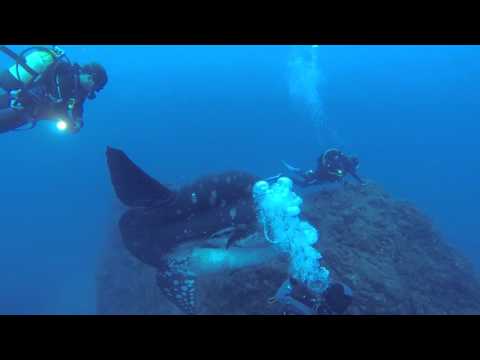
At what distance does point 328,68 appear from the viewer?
62281 mm

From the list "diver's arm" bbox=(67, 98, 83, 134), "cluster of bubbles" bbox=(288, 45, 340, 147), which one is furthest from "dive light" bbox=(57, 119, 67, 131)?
"cluster of bubbles" bbox=(288, 45, 340, 147)

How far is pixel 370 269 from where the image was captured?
7.71 meters

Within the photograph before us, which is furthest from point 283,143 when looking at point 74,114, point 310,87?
point 74,114

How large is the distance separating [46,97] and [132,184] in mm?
3061

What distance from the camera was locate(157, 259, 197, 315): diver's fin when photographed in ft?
22.4

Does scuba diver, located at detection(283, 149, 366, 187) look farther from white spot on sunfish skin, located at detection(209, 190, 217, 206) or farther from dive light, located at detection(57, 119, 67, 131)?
dive light, located at detection(57, 119, 67, 131)

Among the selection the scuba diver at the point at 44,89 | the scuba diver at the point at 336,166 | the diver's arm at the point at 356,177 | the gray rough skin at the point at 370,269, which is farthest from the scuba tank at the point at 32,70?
the diver's arm at the point at 356,177

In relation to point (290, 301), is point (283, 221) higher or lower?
higher

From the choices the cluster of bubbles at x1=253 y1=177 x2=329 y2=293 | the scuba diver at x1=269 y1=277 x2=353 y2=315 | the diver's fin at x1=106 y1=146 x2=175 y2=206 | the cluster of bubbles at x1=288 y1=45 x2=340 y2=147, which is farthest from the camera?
the cluster of bubbles at x1=288 y1=45 x2=340 y2=147

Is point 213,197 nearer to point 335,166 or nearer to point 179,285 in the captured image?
point 179,285

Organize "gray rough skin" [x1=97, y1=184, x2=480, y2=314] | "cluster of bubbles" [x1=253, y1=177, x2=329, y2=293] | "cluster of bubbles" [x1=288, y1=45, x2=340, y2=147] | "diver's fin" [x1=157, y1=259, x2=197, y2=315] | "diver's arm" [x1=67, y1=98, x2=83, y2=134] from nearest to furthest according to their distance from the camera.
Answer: "diver's fin" [x1=157, y1=259, x2=197, y2=315], "gray rough skin" [x1=97, y1=184, x2=480, y2=314], "cluster of bubbles" [x1=253, y1=177, x2=329, y2=293], "diver's arm" [x1=67, y1=98, x2=83, y2=134], "cluster of bubbles" [x1=288, y1=45, x2=340, y2=147]
